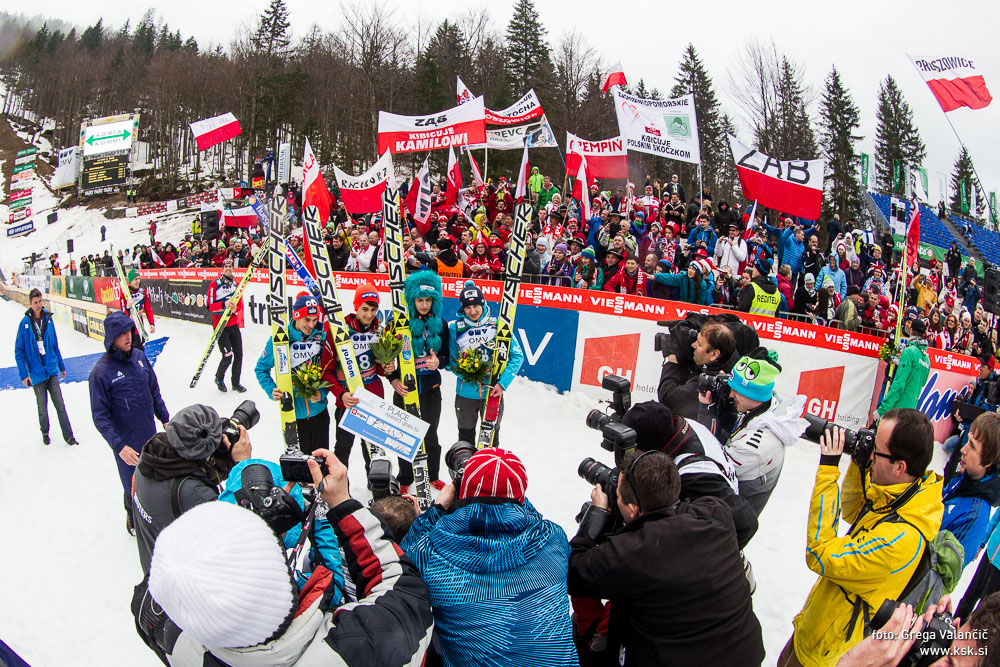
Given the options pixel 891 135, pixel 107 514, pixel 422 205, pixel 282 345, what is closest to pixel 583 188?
pixel 422 205

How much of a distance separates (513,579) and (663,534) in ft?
1.89

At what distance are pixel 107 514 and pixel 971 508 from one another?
22.2ft

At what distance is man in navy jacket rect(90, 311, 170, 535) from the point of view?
4664 millimetres

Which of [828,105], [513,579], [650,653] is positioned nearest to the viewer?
[513,579]

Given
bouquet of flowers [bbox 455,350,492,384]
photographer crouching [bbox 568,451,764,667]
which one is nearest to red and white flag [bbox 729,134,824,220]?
bouquet of flowers [bbox 455,350,492,384]

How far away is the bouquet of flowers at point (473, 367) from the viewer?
18.6ft

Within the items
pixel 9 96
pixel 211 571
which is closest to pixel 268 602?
pixel 211 571

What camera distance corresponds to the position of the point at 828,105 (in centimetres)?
4075

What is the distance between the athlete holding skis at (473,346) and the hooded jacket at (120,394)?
101 inches

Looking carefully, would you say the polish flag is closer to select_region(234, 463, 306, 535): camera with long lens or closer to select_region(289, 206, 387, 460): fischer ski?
select_region(289, 206, 387, 460): fischer ski

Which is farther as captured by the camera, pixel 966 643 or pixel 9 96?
pixel 9 96

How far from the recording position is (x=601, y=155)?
14359mm

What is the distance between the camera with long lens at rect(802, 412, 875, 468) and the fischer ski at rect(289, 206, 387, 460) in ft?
10.9

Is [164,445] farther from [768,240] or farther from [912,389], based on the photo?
[768,240]
